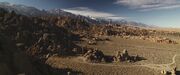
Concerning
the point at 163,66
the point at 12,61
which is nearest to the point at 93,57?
the point at 163,66

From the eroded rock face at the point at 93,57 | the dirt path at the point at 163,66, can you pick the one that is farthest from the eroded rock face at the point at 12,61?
the dirt path at the point at 163,66

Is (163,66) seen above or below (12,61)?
below

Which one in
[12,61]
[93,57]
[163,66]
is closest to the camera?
[12,61]

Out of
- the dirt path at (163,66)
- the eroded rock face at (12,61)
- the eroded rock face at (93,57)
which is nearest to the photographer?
the eroded rock face at (12,61)

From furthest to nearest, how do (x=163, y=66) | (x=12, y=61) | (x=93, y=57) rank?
(x=93, y=57), (x=163, y=66), (x=12, y=61)

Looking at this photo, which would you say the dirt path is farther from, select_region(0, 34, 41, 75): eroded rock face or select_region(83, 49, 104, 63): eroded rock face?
select_region(0, 34, 41, 75): eroded rock face

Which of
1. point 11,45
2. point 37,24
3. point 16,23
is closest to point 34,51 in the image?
point 16,23

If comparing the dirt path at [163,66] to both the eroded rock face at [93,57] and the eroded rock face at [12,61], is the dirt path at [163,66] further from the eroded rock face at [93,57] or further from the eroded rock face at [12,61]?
the eroded rock face at [12,61]

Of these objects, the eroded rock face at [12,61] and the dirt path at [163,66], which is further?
the dirt path at [163,66]

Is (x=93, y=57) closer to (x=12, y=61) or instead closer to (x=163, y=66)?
(x=163, y=66)

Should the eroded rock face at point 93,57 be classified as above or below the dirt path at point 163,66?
above

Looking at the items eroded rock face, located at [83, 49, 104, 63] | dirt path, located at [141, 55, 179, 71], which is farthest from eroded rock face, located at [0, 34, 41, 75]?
dirt path, located at [141, 55, 179, 71]

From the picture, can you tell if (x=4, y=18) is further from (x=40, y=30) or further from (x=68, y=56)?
(x=68, y=56)
